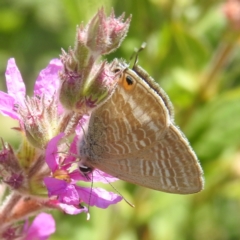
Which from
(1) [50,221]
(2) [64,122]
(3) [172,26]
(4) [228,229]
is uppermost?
(3) [172,26]

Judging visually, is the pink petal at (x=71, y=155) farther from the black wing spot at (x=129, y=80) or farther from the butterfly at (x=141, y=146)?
the black wing spot at (x=129, y=80)

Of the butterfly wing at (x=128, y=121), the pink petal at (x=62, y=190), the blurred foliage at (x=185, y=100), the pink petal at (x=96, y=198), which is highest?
the blurred foliage at (x=185, y=100)

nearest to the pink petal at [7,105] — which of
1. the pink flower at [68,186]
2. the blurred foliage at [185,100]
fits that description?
the pink flower at [68,186]

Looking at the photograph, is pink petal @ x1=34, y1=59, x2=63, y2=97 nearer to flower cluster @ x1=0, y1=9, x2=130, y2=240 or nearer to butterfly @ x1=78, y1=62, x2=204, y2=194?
flower cluster @ x1=0, y1=9, x2=130, y2=240

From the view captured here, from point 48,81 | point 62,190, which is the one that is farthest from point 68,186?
point 48,81

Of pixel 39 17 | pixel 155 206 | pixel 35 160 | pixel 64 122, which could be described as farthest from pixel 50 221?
pixel 39 17

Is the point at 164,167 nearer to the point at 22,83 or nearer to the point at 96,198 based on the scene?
the point at 96,198

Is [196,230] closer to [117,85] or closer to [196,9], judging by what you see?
[196,9]
